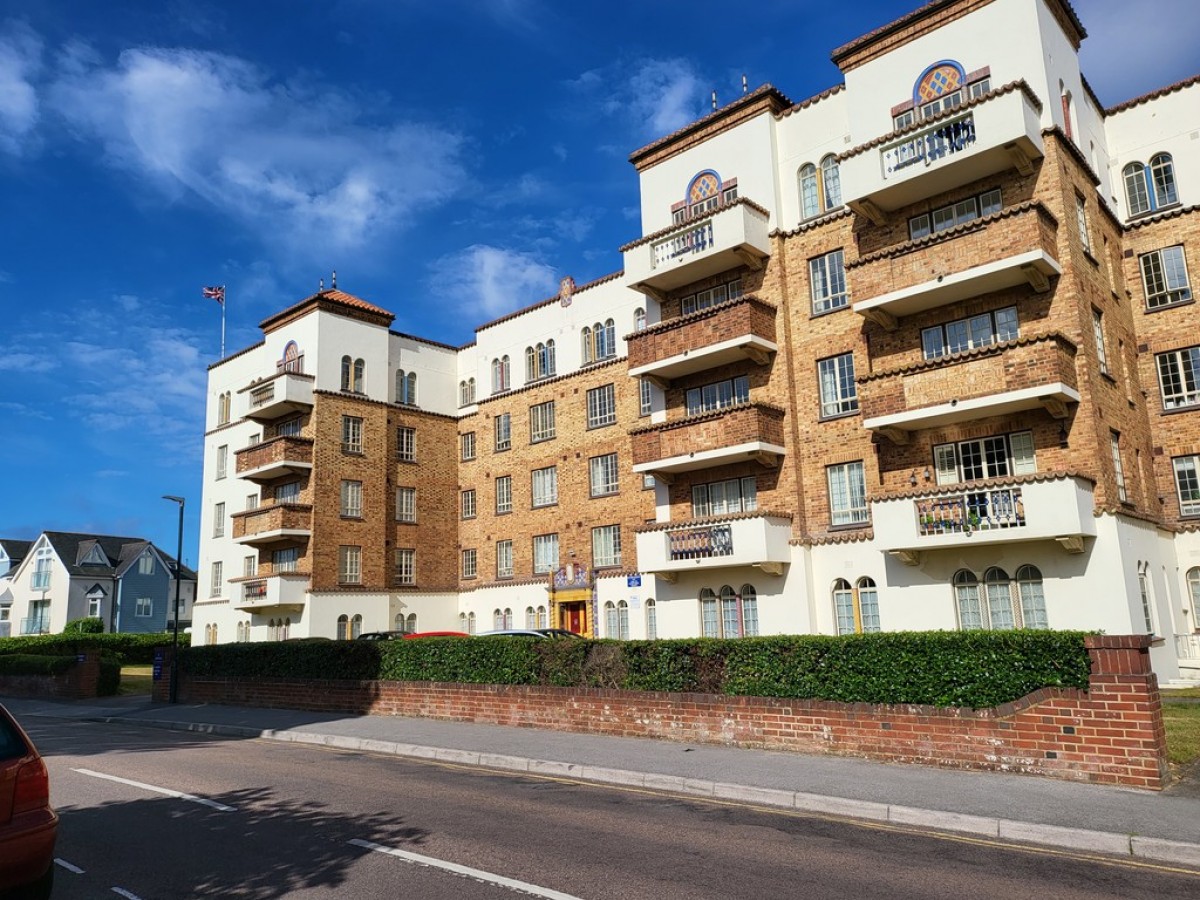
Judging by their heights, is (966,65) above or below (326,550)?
above

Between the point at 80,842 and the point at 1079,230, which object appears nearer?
the point at 80,842

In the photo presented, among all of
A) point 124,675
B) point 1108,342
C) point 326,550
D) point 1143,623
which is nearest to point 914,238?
point 1108,342

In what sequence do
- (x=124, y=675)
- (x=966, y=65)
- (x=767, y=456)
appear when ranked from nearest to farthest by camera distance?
(x=966, y=65) → (x=767, y=456) → (x=124, y=675)

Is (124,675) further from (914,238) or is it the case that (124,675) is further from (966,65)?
(966,65)

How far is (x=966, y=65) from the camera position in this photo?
21984mm

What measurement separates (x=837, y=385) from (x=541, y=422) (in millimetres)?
15769

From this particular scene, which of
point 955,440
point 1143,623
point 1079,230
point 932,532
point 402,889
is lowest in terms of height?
point 402,889

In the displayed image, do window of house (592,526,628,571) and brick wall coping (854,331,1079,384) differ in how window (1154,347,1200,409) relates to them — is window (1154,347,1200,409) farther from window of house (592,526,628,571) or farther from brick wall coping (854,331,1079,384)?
window of house (592,526,628,571)

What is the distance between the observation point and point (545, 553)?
120 ft

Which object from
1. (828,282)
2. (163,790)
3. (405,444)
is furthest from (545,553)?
(163,790)

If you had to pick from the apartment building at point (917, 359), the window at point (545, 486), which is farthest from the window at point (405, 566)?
the apartment building at point (917, 359)

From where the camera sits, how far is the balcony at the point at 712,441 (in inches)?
957

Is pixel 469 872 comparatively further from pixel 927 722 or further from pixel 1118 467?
pixel 1118 467

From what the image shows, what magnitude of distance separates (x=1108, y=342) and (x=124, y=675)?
41158 mm
